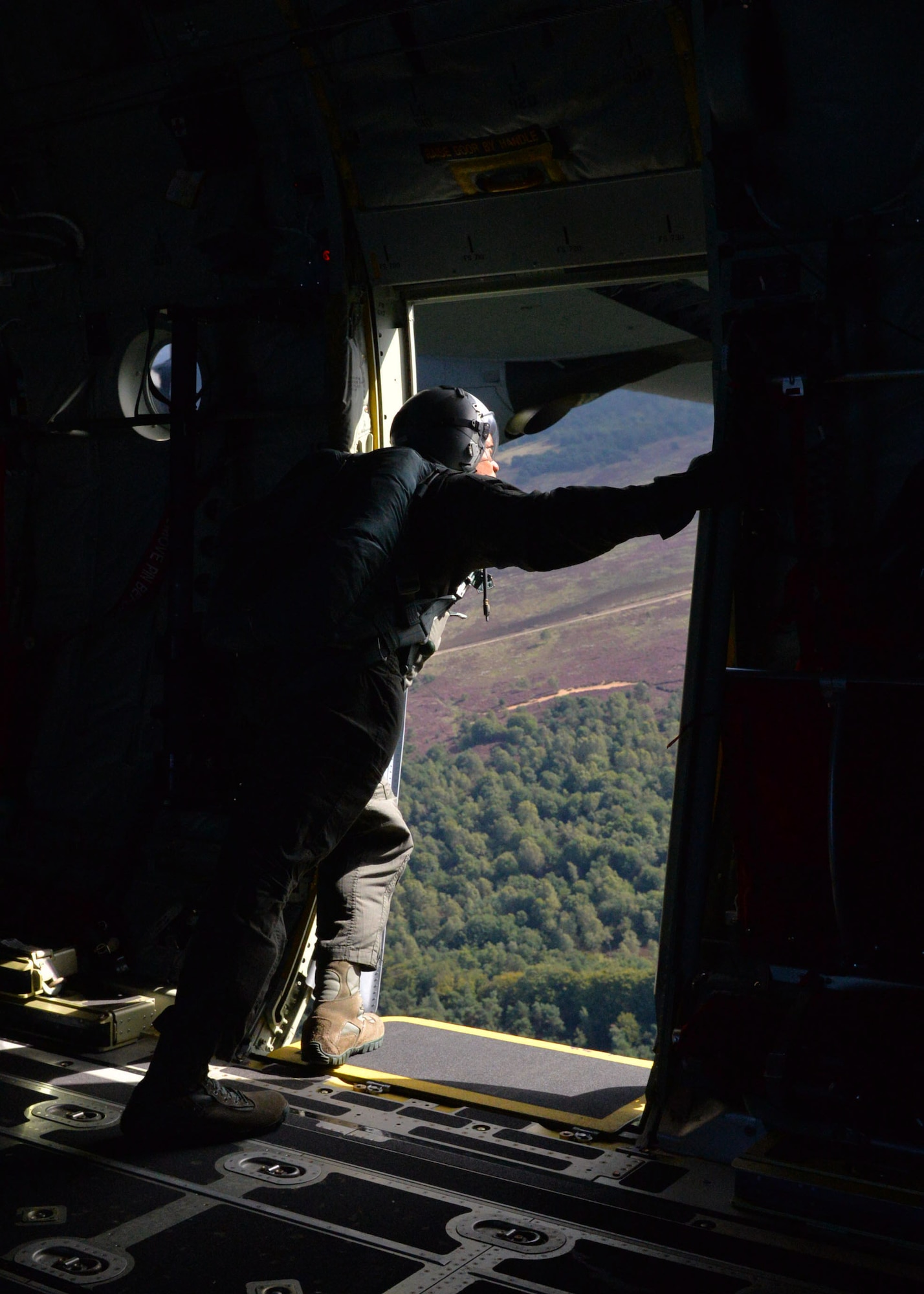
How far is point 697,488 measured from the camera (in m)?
2.99

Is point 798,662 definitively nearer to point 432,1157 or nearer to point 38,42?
point 432,1157

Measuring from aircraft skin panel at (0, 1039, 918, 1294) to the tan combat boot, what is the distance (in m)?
0.26

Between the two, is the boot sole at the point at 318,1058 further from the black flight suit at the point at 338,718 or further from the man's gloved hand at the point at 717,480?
the man's gloved hand at the point at 717,480

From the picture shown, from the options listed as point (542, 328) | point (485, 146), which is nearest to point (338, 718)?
point (485, 146)

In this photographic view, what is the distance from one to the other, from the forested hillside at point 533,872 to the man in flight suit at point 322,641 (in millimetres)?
36750

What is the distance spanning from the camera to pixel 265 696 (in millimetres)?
3422

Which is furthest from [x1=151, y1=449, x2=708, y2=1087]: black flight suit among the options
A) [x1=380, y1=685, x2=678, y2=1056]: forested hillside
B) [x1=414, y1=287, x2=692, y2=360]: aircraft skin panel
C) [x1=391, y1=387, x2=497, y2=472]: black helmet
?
[x1=380, y1=685, x2=678, y2=1056]: forested hillside

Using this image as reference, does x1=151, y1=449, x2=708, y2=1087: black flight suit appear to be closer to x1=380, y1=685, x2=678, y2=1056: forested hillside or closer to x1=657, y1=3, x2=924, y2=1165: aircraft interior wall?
x1=657, y1=3, x2=924, y2=1165: aircraft interior wall

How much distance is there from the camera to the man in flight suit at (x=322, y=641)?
3.01 metres

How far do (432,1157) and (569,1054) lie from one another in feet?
3.20

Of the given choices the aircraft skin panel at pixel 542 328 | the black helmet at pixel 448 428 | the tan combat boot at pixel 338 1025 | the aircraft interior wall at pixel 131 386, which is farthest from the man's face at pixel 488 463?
the aircraft skin panel at pixel 542 328

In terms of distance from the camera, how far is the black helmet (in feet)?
12.1

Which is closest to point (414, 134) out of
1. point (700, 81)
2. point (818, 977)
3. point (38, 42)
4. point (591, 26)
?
point (591, 26)

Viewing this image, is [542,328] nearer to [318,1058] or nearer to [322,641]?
[322,641]
